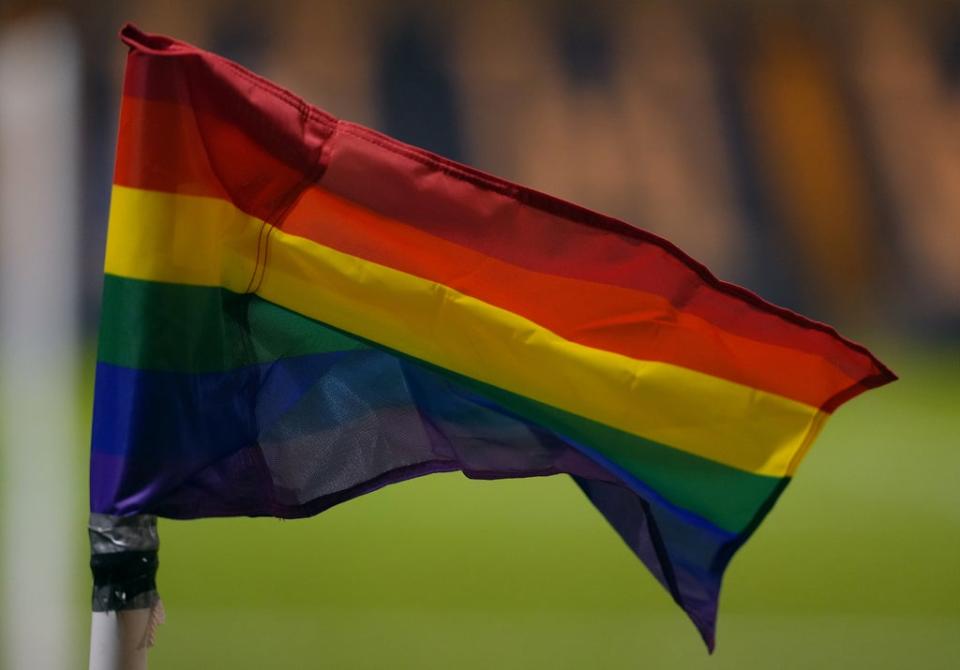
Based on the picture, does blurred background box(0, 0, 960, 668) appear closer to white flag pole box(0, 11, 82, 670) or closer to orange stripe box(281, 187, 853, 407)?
white flag pole box(0, 11, 82, 670)

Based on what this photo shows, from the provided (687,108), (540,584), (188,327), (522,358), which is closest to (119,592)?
(188,327)

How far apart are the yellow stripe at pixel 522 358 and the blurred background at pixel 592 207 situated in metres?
1.24

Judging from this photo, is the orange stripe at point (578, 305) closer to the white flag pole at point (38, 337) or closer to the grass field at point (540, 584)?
the grass field at point (540, 584)

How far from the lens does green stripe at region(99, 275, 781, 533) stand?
1.16m

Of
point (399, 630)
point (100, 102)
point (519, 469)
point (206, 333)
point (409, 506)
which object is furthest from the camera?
point (100, 102)

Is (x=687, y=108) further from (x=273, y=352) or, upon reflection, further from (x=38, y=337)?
(x=273, y=352)

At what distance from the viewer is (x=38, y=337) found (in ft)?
9.73

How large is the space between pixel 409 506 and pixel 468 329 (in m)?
1.54

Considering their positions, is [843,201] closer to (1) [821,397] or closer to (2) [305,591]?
(2) [305,591]

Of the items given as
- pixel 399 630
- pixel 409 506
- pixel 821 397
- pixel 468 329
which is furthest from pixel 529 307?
pixel 409 506

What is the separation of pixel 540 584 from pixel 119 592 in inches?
57.7

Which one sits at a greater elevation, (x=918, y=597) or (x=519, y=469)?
(x=519, y=469)

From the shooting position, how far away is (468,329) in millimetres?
1264

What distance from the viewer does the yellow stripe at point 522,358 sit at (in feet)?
4.08
